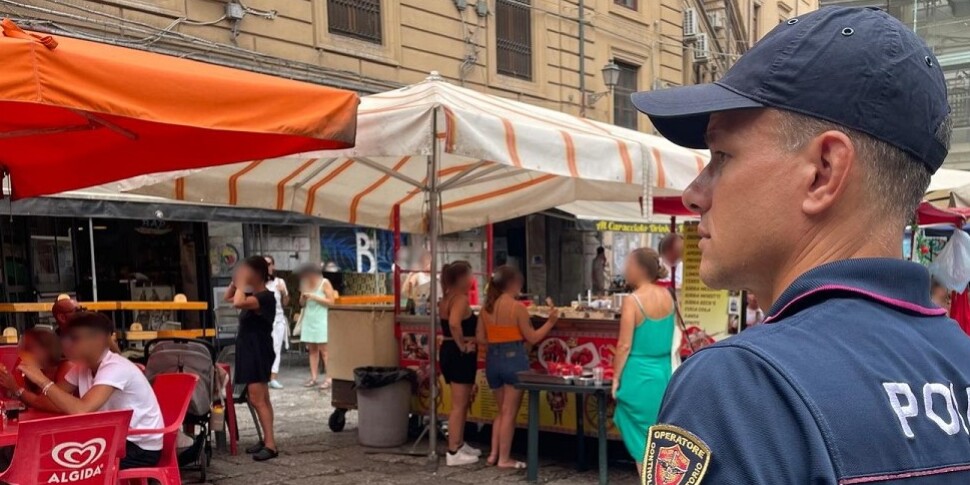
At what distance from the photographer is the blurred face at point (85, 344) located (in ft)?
15.5

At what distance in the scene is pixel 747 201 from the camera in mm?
1127

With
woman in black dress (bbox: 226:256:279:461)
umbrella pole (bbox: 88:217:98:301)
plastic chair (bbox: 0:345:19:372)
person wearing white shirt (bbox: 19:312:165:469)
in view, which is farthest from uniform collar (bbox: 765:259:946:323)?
umbrella pole (bbox: 88:217:98:301)

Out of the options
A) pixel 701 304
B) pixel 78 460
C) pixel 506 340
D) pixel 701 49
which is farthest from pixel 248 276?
pixel 701 49

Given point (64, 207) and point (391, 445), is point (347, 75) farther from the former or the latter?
point (391, 445)

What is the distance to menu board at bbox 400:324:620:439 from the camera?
724 centimetres

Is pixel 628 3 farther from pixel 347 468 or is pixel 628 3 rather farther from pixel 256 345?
pixel 347 468

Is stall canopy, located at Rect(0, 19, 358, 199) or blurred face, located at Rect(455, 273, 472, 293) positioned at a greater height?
stall canopy, located at Rect(0, 19, 358, 199)

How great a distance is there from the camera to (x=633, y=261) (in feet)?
19.8

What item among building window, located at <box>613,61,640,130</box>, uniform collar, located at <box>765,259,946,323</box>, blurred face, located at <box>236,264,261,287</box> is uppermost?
building window, located at <box>613,61,640,130</box>

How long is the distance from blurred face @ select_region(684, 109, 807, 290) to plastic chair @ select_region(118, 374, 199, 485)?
14.2 feet

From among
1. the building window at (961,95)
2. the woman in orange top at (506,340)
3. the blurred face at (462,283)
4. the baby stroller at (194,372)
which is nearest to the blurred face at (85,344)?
the baby stroller at (194,372)

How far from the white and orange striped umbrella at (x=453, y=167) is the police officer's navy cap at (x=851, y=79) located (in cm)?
440

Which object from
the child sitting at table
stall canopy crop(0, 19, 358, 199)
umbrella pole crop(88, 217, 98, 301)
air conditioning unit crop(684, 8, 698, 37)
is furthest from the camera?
air conditioning unit crop(684, 8, 698, 37)

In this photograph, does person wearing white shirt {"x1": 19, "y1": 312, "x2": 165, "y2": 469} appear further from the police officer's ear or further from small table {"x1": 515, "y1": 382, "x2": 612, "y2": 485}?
the police officer's ear
